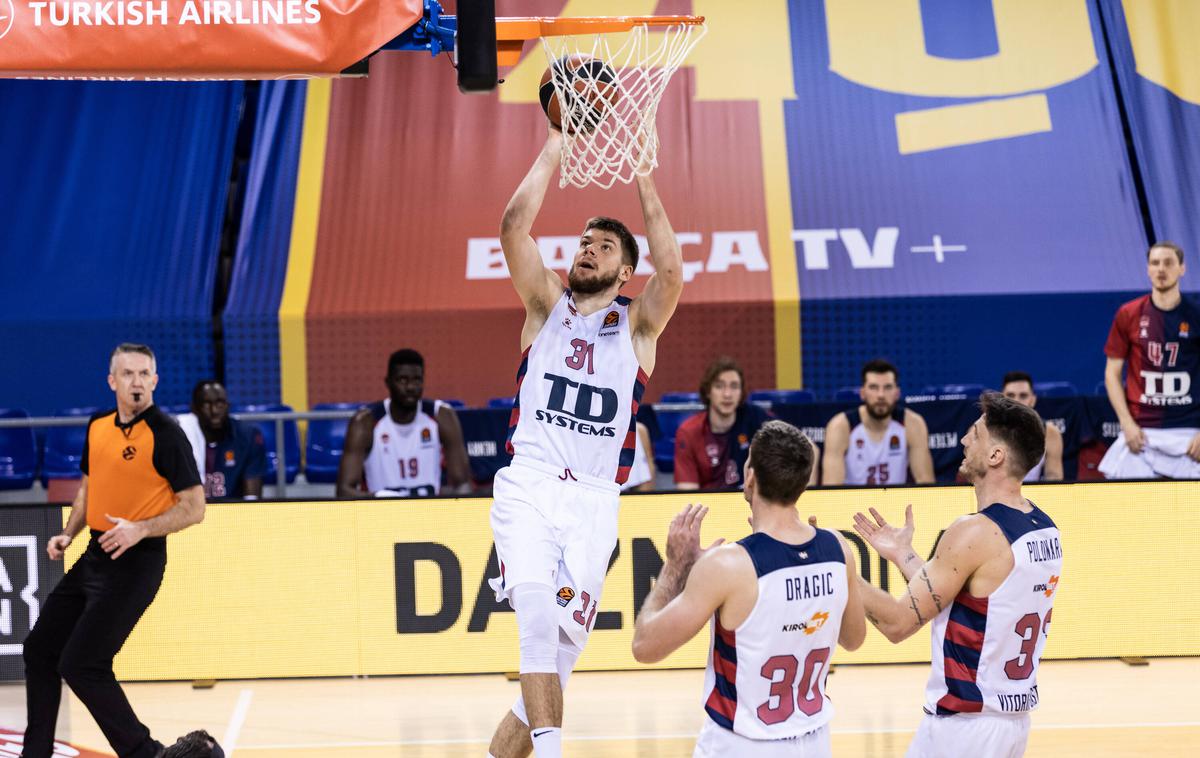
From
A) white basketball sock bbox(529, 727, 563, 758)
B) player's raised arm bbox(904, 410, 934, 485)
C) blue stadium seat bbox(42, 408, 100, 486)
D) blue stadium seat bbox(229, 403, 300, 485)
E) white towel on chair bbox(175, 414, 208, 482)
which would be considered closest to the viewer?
white basketball sock bbox(529, 727, 563, 758)

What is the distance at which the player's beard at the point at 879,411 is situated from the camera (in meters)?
10.0

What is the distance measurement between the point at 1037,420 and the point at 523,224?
88.5 inches

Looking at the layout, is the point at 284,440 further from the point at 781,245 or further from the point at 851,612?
the point at 851,612

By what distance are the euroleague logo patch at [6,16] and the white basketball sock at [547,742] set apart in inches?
160

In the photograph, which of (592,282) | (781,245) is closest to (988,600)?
(592,282)

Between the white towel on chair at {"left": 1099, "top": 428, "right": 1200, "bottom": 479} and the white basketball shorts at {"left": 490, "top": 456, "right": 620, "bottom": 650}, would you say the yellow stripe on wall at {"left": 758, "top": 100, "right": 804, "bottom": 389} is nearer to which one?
the white towel on chair at {"left": 1099, "top": 428, "right": 1200, "bottom": 479}

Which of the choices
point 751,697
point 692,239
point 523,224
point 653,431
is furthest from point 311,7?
point 692,239

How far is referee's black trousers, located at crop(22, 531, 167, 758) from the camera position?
248 inches

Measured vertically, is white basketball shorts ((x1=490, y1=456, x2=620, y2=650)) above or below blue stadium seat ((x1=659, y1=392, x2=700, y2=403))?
below

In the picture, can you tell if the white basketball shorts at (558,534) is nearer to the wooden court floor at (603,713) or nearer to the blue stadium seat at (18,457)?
the wooden court floor at (603,713)

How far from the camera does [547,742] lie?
5246 millimetres

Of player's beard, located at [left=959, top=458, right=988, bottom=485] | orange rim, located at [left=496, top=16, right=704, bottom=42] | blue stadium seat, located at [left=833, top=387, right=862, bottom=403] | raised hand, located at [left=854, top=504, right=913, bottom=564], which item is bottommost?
raised hand, located at [left=854, top=504, right=913, bottom=564]

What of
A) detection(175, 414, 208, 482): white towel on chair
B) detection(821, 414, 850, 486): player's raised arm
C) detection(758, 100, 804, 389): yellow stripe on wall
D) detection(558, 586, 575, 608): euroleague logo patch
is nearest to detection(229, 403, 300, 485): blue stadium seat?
detection(175, 414, 208, 482): white towel on chair

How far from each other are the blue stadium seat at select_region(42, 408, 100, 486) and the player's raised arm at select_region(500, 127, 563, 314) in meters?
8.49
